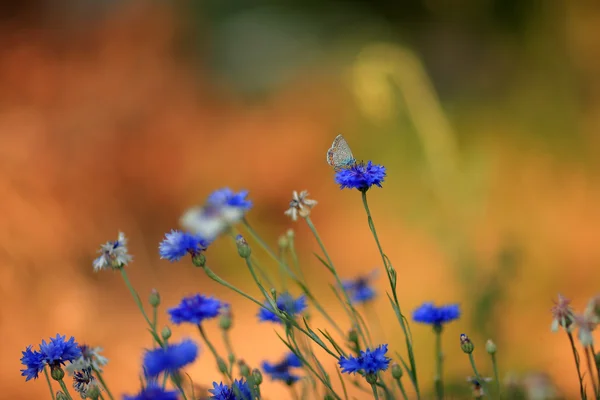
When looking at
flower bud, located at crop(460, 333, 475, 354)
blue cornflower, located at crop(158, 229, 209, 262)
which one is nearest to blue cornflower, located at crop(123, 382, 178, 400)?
blue cornflower, located at crop(158, 229, 209, 262)

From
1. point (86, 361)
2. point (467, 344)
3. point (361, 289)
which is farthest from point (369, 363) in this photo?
point (361, 289)

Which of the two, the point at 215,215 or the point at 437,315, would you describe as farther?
the point at 437,315

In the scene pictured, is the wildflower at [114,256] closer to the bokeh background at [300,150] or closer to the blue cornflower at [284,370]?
the blue cornflower at [284,370]

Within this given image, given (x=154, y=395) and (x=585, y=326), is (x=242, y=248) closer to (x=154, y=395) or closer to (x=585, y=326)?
(x=154, y=395)

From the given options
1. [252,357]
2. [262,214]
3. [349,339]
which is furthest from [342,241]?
[349,339]

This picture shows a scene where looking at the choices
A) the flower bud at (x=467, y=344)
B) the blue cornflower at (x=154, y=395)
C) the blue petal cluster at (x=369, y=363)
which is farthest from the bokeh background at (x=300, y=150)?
the blue cornflower at (x=154, y=395)

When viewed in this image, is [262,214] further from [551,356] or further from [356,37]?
[551,356]

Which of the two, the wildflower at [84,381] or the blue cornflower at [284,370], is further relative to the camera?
the blue cornflower at [284,370]
